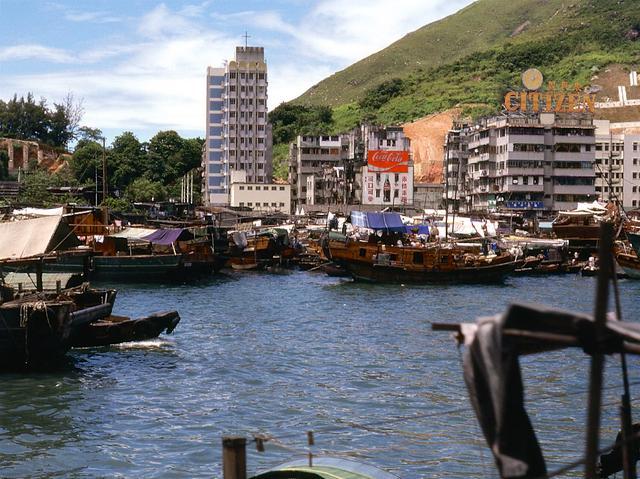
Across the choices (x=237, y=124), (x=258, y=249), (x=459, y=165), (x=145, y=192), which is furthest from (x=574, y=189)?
(x=145, y=192)

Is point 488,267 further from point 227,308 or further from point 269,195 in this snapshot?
point 269,195

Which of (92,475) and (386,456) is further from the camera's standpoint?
(386,456)

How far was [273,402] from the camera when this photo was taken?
2000 centimetres

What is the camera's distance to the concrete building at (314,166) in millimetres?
110812

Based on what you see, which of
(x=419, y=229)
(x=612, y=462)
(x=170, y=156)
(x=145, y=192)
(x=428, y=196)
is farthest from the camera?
(x=170, y=156)

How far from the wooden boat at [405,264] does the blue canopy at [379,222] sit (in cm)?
161

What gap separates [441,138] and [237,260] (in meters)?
76.6

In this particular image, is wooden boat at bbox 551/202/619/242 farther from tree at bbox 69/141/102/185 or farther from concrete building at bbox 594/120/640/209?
tree at bbox 69/141/102/185

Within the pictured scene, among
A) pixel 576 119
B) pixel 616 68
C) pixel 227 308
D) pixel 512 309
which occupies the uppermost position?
pixel 616 68

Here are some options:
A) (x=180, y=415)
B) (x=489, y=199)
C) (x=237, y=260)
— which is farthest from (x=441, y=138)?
(x=180, y=415)

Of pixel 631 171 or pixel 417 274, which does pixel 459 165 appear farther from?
pixel 417 274

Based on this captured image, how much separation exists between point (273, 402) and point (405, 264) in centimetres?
3387

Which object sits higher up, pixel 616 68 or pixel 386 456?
pixel 616 68

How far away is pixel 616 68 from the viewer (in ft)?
506
